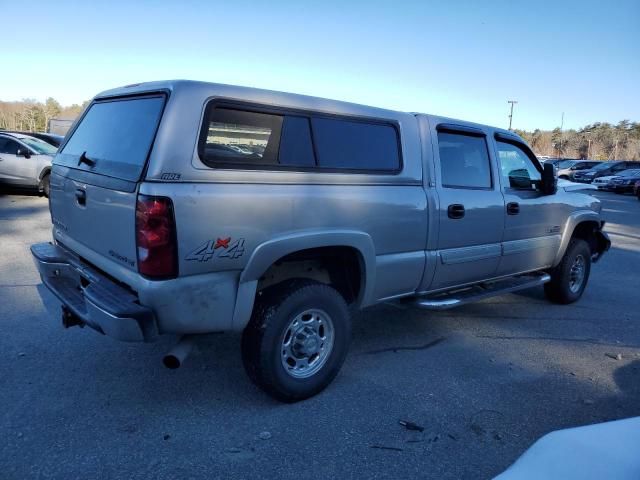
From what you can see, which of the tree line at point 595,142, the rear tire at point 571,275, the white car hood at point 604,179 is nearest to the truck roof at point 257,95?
the rear tire at point 571,275

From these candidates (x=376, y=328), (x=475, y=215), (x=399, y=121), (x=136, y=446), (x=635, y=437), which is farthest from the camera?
(x=376, y=328)

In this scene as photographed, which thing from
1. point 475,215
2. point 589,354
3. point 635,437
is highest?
point 475,215

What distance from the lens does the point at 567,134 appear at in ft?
272

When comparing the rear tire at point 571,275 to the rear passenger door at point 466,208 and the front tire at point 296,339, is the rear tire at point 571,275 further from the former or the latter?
the front tire at point 296,339

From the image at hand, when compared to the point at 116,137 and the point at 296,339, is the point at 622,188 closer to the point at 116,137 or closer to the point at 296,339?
the point at 296,339

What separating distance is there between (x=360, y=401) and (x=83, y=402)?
5.85 ft

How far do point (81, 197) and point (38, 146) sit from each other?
11549 millimetres

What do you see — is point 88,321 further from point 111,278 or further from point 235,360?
point 235,360

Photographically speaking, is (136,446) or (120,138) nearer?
(136,446)

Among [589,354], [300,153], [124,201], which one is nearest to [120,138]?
[124,201]

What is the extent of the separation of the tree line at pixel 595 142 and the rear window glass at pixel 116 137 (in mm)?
70037

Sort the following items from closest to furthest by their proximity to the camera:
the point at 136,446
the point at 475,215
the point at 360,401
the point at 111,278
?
the point at 136,446 → the point at 111,278 → the point at 360,401 → the point at 475,215

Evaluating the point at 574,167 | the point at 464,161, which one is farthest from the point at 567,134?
the point at 464,161

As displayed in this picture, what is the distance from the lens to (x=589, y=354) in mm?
4465
